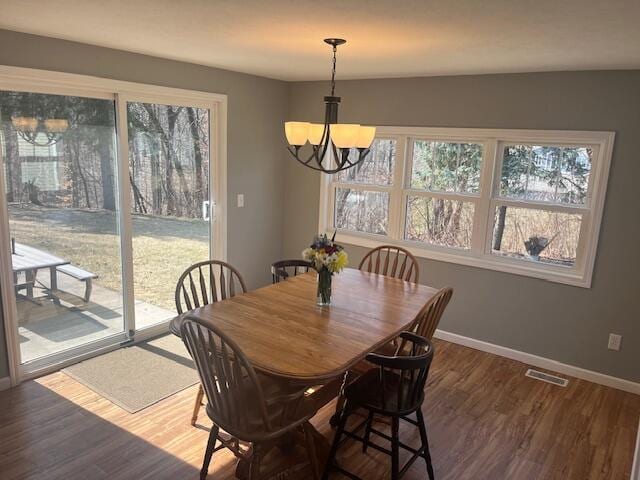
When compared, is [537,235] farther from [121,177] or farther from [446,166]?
[121,177]

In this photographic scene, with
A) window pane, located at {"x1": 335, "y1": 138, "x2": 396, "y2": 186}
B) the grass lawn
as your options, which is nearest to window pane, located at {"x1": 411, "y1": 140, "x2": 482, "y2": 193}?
window pane, located at {"x1": 335, "y1": 138, "x2": 396, "y2": 186}

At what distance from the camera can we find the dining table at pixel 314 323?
210cm

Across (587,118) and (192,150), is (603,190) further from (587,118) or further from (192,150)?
(192,150)

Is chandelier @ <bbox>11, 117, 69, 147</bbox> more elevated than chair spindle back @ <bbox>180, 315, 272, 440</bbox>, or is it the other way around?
chandelier @ <bbox>11, 117, 69, 147</bbox>

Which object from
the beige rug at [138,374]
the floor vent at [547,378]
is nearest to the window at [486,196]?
the floor vent at [547,378]

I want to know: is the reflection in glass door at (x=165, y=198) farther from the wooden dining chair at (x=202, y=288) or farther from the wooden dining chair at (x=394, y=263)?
the wooden dining chair at (x=394, y=263)

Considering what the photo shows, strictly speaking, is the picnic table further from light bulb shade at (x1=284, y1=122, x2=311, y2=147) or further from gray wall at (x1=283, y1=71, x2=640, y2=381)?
gray wall at (x1=283, y1=71, x2=640, y2=381)

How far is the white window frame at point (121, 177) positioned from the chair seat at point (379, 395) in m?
2.25

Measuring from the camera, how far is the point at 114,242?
3.68 m

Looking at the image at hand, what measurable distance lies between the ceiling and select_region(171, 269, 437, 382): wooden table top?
151cm

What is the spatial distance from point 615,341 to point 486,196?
146cm

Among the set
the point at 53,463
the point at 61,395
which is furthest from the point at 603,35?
the point at 61,395

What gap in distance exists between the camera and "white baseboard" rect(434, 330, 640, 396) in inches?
138

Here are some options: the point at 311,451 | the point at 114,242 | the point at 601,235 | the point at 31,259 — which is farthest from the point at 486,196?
the point at 31,259
